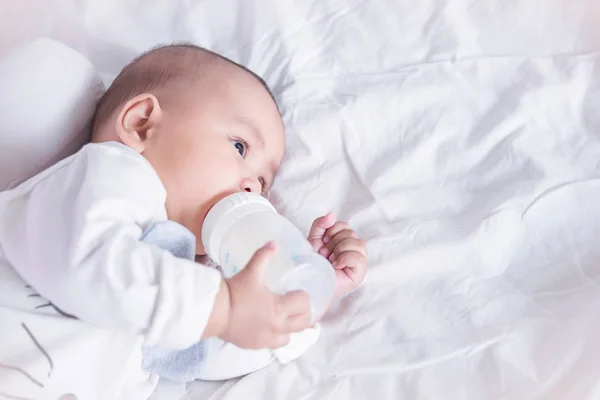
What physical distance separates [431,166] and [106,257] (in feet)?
1.97

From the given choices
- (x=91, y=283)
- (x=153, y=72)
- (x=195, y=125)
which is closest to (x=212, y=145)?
(x=195, y=125)

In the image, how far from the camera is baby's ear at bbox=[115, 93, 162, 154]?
0.93m

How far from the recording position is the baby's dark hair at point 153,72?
1011 mm

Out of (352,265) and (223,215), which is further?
(352,265)

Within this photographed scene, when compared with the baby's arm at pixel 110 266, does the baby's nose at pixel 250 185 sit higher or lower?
lower

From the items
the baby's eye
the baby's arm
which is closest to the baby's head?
the baby's eye

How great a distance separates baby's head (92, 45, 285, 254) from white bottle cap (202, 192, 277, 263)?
0.05m

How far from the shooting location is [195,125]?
945mm

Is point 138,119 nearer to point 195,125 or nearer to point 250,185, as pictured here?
point 195,125

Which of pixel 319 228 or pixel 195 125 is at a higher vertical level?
pixel 195 125

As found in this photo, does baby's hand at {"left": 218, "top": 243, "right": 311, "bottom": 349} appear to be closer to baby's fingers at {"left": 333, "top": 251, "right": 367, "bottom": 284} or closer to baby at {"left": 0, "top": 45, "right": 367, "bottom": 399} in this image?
baby at {"left": 0, "top": 45, "right": 367, "bottom": 399}

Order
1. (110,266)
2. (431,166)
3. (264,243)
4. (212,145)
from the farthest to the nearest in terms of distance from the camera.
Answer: (431,166)
(212,145)
(264,243)
(110,266)

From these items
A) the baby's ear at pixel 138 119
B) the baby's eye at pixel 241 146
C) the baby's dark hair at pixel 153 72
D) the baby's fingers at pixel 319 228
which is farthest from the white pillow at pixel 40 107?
the baby's fingers at pixel 319 228

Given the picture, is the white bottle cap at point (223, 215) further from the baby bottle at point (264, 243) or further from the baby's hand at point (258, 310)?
the baby's hand at point (258, 310)
